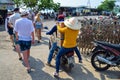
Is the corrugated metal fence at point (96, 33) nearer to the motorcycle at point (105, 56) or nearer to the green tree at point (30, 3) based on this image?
the motorcycle at point (105, 56)

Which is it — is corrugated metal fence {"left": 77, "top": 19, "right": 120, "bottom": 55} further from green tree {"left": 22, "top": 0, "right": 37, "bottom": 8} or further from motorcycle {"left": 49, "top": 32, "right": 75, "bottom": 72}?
green tree {"left": 22, "top": 0, "right": 37, "bottom": 8}

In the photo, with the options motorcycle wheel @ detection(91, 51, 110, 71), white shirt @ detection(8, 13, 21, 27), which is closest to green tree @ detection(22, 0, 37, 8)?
white shirt @ detection(8, 13, 21, 27)

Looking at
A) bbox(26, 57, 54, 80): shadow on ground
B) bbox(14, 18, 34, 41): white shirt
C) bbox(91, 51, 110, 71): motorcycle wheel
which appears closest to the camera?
bbox(26, 57, 54, 80): shadow on ground

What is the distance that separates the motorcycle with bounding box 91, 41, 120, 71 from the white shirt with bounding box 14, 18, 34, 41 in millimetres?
2079

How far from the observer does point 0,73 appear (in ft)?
25.7

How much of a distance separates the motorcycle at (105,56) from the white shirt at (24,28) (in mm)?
2079

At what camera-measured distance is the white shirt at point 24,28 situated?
25.6 feet

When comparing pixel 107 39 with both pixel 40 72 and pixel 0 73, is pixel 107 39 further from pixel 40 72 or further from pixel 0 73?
pixel 0 73

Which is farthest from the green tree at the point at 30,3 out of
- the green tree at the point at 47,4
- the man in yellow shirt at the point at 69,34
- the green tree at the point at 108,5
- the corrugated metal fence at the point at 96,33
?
the green tree at the point at 108,5

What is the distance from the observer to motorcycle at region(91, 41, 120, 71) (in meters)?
7.89

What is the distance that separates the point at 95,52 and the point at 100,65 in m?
0.43

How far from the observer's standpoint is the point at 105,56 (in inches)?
323

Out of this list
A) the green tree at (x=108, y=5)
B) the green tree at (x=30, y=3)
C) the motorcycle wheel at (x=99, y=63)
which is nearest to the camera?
the motorcycle wheel at (x=99, y=63)

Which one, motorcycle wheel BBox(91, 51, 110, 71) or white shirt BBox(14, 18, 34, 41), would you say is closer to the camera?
white shirt BBox(14, 18, 34, 41)
